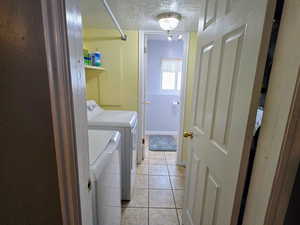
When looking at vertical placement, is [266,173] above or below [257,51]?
below

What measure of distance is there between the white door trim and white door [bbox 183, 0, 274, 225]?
24.8 inches

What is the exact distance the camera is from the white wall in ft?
12.8

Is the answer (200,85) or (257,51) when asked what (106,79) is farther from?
(257,51)

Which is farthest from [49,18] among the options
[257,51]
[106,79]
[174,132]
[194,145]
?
[174,132]

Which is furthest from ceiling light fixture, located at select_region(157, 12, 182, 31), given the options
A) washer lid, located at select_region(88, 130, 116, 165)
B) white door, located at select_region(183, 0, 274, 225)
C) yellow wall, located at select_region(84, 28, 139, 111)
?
washer lid, located at select_region(88, 130, 116, 165)

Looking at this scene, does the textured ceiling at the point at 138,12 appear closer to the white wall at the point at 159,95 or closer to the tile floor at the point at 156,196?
the white wall at the point at 159,95

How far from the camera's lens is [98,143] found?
114cm

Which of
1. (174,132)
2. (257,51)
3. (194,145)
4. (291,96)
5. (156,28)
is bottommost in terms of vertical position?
(174,132)

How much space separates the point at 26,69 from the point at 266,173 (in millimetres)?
836

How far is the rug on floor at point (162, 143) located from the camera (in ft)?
10.8

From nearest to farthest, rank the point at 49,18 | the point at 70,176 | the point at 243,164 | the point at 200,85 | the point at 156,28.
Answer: the point at 49,18 → the point at 70,176 → the point at 243,164 → the point at 200,85 → the point at 156,28

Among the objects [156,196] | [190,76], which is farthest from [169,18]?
[156,196]

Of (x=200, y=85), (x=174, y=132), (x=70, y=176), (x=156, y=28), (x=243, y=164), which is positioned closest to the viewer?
(x=70, y=176)

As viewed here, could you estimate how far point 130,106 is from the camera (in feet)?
8.21
